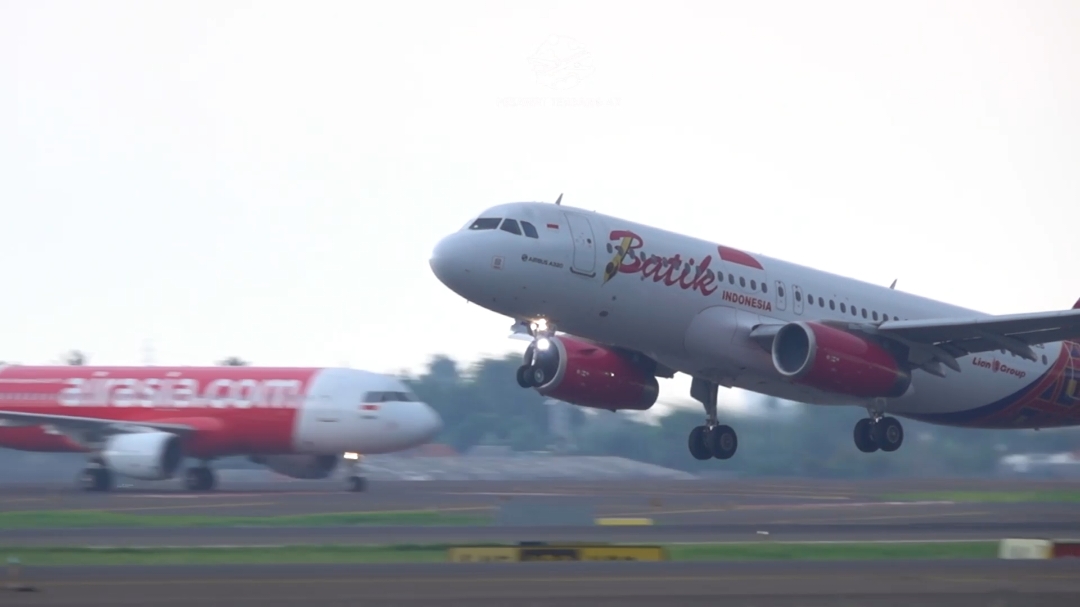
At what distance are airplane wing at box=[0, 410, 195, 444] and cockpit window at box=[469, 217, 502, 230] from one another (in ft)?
76.7

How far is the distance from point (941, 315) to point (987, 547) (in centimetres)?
1024

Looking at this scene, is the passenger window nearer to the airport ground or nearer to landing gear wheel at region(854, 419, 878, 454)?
the airport ground

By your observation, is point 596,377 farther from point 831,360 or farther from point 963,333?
point 963,333

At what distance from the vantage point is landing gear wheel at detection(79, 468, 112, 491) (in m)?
49.6

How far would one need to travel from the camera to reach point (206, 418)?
5059 cm

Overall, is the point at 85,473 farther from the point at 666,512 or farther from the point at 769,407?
the point at 769,407

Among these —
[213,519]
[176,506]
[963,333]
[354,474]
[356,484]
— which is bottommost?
[213,519]

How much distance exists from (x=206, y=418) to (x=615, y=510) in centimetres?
1662

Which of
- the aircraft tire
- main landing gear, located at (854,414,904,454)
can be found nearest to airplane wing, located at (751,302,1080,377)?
main landing gear, located at (854,414,904,454)

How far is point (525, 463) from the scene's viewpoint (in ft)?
245

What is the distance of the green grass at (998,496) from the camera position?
165 ft

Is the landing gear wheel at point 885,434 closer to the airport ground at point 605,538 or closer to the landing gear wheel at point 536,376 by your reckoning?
the airport ground at point 605,538

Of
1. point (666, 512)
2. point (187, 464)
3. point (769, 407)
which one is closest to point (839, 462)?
point (769, 407)

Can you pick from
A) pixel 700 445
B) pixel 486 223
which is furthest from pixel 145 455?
pixel 486 223
